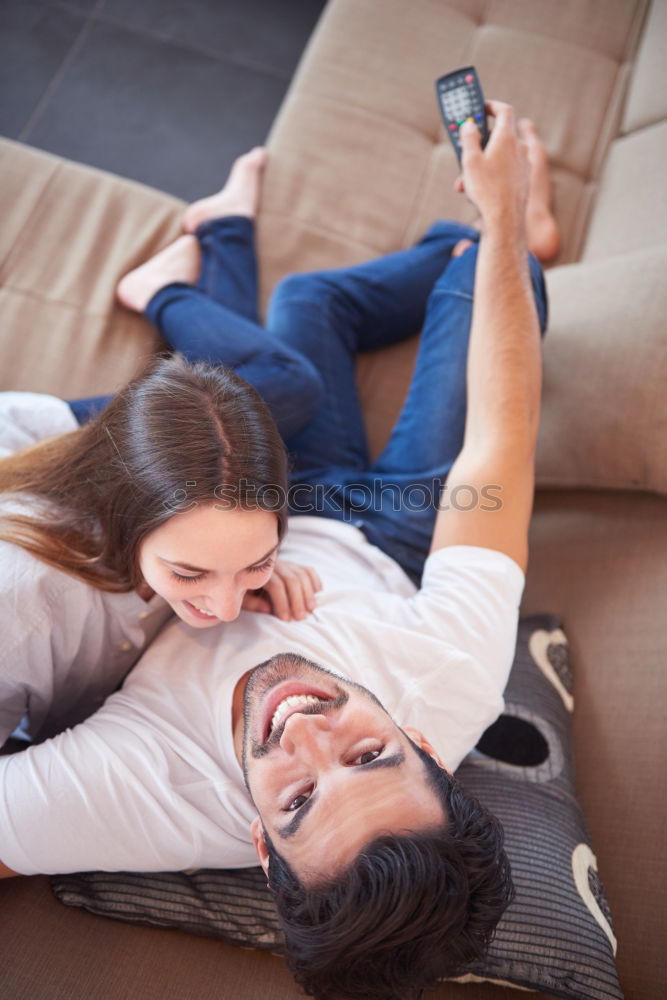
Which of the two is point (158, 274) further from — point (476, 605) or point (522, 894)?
point (522, 894)

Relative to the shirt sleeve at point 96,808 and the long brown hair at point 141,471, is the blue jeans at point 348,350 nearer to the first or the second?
the long brown hair at point 141,471

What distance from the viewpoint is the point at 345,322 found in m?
1.48

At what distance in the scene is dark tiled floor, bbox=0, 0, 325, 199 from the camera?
6.77 feet

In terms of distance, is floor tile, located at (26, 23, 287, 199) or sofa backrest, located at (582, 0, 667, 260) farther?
floor tile, located at (26, 23, 287, 199)

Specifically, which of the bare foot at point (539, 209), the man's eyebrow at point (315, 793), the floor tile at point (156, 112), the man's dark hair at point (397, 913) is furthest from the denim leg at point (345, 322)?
the floor tile at point (156, 112)

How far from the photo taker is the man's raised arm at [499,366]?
3.76 feet

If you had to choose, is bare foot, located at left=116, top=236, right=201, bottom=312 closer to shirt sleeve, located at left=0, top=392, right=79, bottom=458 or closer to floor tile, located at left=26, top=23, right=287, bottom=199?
shirt sleeve, located at left=0, top=392, right=79, bottom=458

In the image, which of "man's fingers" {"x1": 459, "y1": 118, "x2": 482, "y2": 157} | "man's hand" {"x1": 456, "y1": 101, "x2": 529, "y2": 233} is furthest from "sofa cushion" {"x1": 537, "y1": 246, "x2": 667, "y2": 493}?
"man's fingers" {"x1": 459, "y1": 118, "x2": 482, "y2": 157}

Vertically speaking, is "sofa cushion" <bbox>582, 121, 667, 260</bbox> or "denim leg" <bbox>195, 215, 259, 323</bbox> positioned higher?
"sofa cushion" <bbox>582, 121, 667, 260</bbox>

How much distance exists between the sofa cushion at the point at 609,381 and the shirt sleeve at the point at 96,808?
2.81 feet

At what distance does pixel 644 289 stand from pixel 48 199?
1.19m

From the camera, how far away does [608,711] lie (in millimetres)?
1166

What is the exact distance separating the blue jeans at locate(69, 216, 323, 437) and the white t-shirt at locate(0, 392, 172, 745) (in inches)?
4.1

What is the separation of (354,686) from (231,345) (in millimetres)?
691
